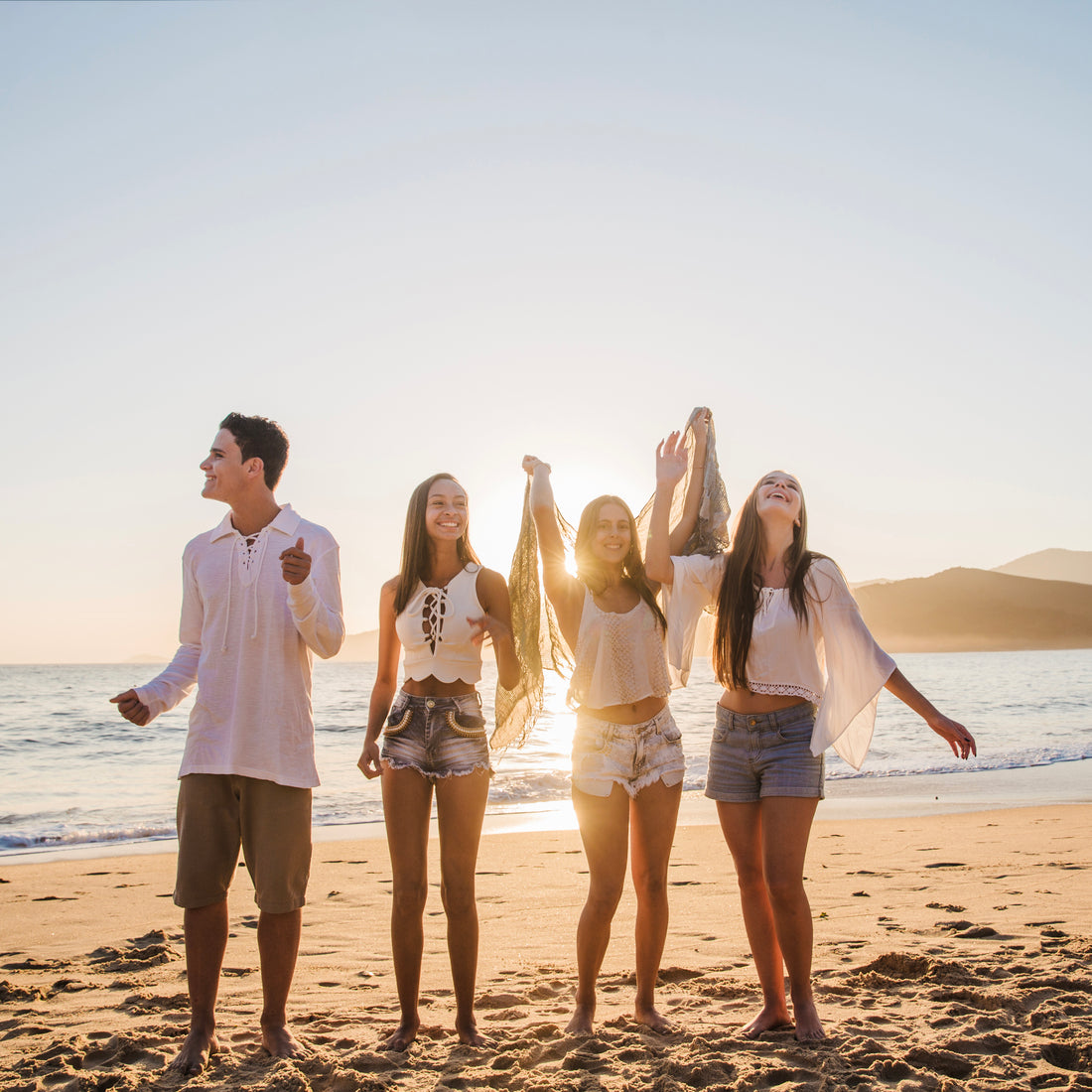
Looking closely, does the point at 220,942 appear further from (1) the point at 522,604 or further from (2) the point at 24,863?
(2) the point at 24,863

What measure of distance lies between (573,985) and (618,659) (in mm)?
1870

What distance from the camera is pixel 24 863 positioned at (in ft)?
30.2

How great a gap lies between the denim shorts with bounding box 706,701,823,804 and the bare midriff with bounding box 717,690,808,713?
0.06ft

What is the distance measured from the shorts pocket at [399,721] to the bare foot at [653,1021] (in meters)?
1.50

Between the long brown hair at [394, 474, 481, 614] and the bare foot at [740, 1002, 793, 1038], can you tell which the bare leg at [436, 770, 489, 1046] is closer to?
the long brown hair at [394, 474, 481, 614]

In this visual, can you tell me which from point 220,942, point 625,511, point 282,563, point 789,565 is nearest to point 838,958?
point 789,565

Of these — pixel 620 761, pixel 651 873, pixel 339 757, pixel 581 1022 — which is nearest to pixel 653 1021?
pixel 581 1022

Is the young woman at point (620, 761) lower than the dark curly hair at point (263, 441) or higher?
lower

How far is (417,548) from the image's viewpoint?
4.12m

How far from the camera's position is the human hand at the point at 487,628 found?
156 inches

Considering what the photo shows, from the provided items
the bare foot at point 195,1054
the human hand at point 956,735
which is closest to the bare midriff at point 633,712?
the human hand at point 956,735

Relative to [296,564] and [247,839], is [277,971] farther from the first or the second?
[296,564]

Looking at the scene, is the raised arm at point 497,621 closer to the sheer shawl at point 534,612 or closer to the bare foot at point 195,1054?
the sheer shawl at point 534,612

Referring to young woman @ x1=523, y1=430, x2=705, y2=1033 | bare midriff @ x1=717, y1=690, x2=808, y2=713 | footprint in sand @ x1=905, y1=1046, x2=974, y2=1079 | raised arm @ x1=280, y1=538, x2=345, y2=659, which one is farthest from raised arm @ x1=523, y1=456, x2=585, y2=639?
footprint in sand @ x1=905, y1=1046, x2=974, y2=1079
